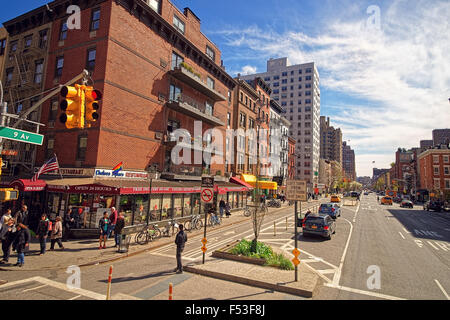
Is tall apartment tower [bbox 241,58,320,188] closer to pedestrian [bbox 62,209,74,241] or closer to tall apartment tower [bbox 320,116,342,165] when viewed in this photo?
tall apartment tower [bbox 320,116,342,165]

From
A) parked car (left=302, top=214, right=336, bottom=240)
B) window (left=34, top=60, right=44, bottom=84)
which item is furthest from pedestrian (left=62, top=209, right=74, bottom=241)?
parked car (left=302, top=214, right=336, bottom=240)

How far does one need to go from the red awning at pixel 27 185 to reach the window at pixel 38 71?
11.0 meters

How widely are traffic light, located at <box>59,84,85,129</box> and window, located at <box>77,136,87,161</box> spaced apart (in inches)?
533

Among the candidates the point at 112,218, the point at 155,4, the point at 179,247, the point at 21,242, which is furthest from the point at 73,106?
A: the point at 155,4

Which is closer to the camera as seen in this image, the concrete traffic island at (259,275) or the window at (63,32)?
the concrete traffic island at (259,275)

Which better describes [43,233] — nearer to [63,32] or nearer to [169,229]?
[169,229]

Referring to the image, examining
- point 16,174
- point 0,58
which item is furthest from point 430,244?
point 0,58

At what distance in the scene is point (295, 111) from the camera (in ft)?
319

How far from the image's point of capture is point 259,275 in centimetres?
951

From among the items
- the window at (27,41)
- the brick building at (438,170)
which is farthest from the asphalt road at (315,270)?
the brick building at (438,170)

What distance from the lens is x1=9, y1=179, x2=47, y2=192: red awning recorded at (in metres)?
15.5

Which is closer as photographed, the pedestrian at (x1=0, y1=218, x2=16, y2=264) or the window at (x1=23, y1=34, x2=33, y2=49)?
the pedestrian at (x1=0, y1=218, x2=16, y2=264)

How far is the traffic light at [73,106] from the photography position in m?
6.45

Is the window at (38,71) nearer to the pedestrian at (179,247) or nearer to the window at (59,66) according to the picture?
the window at (59,66)
